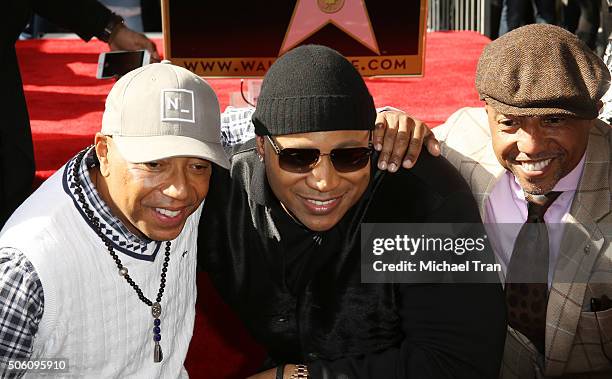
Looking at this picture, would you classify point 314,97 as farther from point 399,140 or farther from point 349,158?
point 399,140

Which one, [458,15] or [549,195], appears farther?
[458,15]

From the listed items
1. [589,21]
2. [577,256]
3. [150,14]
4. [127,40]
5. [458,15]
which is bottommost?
[458,15]

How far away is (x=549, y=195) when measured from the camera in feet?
9.23

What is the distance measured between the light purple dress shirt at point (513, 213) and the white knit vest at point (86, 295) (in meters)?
1.06

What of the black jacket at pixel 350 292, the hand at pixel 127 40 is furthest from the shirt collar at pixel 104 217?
the hand at pixel 127 40

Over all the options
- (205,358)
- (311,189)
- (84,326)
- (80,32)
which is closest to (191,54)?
(80,32)

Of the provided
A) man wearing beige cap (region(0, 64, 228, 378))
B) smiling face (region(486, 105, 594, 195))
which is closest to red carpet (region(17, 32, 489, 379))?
man wearing beige cap (region(0, 64, 228, 378))

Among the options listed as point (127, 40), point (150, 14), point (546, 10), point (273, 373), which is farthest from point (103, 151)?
point (546, 10)

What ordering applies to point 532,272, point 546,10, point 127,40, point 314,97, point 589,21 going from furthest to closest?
point 546,10 < point 589,21 < point 127,40 < point 532,272 < point 314,97

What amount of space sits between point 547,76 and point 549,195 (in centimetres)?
45

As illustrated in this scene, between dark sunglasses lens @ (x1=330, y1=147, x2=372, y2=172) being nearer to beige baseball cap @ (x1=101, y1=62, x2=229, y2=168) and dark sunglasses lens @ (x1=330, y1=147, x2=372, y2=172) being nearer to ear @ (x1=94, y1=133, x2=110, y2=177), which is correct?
beige baseball cap @ (x1=101, y1=62, x2=229, y2=168)

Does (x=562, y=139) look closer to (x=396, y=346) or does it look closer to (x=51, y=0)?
(x=396, y=346)

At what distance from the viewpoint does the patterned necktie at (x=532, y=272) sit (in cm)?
277

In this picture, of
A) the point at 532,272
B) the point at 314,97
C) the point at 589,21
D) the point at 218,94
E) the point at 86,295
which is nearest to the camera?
the point at 86,295
